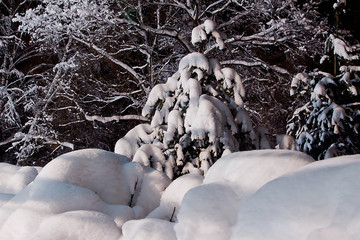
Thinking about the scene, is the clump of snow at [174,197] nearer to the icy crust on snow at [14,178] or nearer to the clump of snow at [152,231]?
the clump of snow at [152,231]

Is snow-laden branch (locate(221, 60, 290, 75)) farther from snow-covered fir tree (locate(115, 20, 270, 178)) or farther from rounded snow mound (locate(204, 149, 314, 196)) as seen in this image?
rounded snow mound (locate(204, 149, 314, 196))

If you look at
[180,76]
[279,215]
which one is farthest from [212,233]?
[180,76]

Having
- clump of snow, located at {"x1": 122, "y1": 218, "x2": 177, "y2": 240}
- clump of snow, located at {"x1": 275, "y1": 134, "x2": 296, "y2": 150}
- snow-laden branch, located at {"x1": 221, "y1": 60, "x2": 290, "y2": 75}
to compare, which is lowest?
clump of snow, located at {"x1": 122, "y1": 218, "x2": 177, "y2": 240}

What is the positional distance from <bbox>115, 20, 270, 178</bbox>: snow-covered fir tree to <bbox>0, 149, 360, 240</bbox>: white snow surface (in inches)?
28.9

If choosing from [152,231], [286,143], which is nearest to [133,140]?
[286,143]

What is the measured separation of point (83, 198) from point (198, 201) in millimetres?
1128

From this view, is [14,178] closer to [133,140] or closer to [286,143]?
[133,140]

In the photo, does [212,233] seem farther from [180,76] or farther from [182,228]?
[180,76]

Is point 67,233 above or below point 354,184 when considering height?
below

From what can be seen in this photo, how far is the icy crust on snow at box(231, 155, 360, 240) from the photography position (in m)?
1.20

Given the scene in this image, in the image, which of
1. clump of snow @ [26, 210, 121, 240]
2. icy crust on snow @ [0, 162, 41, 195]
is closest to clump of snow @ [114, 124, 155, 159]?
icy crust on snow @ [0, 162, 41, 195]

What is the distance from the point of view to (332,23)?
4426mm

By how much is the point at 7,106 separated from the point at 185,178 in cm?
978

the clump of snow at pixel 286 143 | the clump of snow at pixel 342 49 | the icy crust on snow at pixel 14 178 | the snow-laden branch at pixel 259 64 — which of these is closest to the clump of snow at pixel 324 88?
the clump of snow at pixel 342 49
